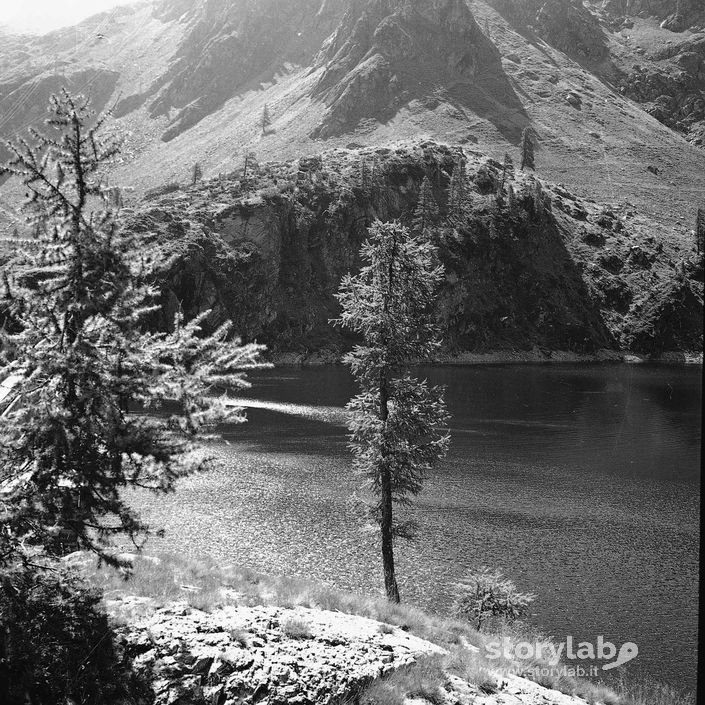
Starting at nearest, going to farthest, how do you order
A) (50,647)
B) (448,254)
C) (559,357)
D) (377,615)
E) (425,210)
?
(50,647) < (377,615) < (559,357) < (448,254) < (425,210)

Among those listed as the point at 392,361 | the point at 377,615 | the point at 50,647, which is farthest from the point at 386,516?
the point at 50,647

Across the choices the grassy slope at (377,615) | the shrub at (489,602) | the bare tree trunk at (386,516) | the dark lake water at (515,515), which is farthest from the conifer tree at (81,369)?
the dark lake water at (515,515)

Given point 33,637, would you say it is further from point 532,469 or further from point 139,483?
point 532,469

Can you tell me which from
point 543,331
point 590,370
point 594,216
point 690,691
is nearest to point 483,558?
point 690,691

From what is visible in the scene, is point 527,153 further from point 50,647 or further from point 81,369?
point 50,647

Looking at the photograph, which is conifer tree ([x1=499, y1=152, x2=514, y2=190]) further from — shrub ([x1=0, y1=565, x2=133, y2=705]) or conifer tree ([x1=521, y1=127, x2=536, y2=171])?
shrub ([x1=0, y1=565, x2=133, y2=705])

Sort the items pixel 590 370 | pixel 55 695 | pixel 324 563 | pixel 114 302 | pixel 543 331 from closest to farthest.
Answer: pixel 55 695, pixel 114 302, pixel 324 563, pixel 590 370, pixel 543 331

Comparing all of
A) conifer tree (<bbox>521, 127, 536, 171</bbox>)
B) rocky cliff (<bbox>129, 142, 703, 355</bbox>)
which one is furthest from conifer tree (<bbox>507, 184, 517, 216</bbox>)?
conifer tree (<bbox>521, 127, 536, 171</bbox>)
